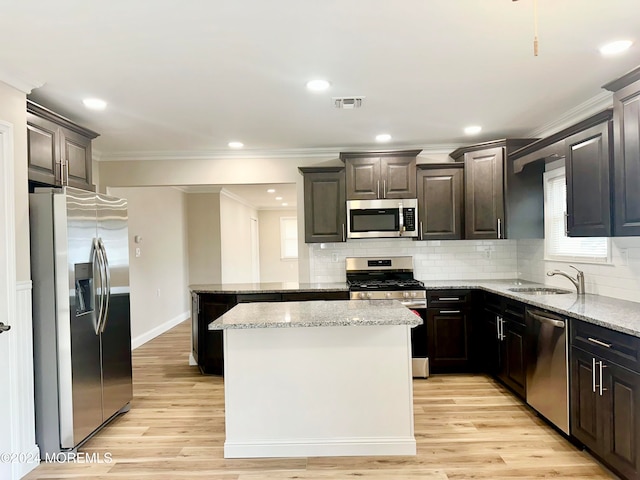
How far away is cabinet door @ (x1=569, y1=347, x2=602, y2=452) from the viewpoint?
241 cm

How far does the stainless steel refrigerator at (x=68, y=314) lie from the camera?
8.83ft

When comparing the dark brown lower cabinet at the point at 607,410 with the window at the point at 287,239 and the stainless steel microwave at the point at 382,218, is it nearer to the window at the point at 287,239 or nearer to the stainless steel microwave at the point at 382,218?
the stainless steel microwave at the point at 382,218

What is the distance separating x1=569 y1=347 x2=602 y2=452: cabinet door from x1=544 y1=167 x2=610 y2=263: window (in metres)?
1.25

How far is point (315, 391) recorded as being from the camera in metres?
2.64

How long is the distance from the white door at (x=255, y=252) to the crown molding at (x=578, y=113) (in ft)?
24.2

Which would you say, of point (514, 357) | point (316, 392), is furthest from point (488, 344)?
point (316, 392)

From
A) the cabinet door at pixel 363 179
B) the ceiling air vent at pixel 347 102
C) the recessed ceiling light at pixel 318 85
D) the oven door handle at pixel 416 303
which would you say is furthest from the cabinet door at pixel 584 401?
the cabinet door at pixel 363 179

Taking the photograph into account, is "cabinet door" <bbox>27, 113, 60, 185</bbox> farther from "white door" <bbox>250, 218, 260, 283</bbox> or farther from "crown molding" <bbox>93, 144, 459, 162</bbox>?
"white door" <bbox>250, 218, 260, 283</bbox>

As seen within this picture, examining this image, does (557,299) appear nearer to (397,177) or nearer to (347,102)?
(397,177)

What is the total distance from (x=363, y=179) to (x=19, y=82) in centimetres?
307

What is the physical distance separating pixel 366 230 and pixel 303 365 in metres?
2.22

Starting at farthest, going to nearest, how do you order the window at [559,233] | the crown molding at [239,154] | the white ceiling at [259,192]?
the white ceiling at [259,192], the crown molding at [239,154], the window at [559,233]

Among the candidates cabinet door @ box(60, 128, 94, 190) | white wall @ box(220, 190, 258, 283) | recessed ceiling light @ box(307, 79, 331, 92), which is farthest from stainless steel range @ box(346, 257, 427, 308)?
white wall @ box(220, 190, 258, 283)

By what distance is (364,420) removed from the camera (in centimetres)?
263
